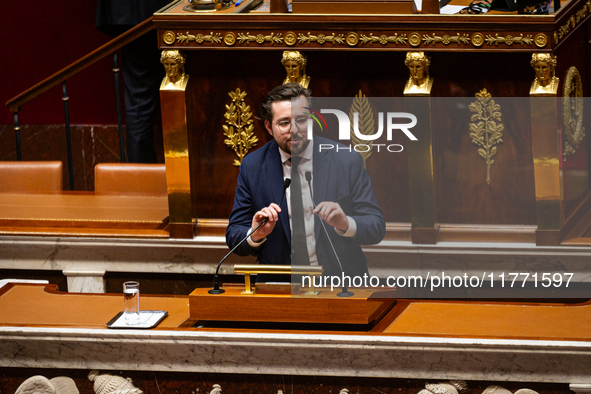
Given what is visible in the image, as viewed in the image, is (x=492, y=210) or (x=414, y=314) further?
(x=492, y=210)

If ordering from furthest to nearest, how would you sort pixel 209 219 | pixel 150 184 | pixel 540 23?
1. pixel 150 184
2. pixel 209 219
3. pixel 540 23

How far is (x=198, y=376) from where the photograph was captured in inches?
84.8

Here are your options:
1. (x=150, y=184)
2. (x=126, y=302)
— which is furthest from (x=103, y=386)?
(x=150, y=184)

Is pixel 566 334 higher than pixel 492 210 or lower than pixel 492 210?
lower

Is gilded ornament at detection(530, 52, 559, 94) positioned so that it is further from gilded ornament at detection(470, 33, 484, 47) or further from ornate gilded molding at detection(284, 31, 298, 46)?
ornate gilded molding at detection(284, 31, 298, 46)

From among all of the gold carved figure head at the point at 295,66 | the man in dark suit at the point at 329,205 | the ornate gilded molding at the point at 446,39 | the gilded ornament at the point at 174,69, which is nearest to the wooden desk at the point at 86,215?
the gilded ornament at the point at 174,69

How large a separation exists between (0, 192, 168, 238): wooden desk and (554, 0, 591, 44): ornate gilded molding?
1.81 metres

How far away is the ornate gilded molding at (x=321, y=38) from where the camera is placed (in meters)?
3.19

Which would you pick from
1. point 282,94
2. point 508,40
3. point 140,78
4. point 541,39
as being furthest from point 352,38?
point 140,78

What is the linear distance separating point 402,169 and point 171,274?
5.72 feet

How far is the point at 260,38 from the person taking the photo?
128 inches

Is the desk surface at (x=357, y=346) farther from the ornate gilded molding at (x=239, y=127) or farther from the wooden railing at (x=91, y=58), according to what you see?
the wooden railing at (x=91, y=58)

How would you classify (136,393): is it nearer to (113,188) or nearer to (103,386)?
(103,386)

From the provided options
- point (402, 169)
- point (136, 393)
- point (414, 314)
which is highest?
point (402, 169)
